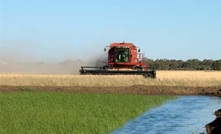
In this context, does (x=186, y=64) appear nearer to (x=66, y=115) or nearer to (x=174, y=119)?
(x=174, y=119)

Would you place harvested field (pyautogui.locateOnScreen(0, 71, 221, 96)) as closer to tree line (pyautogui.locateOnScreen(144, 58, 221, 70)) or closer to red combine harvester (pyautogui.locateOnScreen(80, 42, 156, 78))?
red combine harvester (pyautogui.locateOnScreen(80, 42, 156, 78))

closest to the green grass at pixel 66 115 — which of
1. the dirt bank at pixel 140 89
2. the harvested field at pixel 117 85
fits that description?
the dirt bank at pixel 140 89

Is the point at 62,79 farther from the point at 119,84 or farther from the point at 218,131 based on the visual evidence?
the point at 218,131

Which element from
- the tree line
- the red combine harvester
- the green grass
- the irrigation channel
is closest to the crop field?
the green grass

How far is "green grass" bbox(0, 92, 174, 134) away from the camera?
15542 mm

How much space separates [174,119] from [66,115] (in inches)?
178

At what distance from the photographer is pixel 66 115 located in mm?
19031

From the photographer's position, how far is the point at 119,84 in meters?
38.0

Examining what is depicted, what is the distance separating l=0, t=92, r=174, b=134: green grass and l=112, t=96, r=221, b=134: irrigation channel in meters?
0.53

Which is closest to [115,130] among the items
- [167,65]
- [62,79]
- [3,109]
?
[3,109]

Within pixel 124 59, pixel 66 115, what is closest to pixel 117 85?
pixel 124 59

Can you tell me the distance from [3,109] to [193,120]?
8.24 meters

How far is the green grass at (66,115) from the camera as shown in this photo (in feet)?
51.0

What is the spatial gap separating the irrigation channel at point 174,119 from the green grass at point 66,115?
20.8 inches
